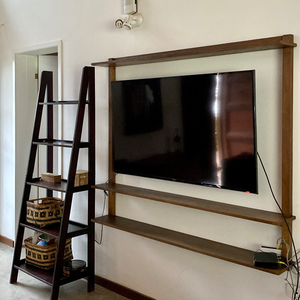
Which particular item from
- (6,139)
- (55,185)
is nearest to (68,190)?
(55,185)

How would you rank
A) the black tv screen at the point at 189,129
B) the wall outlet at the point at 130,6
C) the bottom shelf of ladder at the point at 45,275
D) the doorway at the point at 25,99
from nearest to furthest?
the black tv screen at the point at 189,129, the wall outlet at the point at 130,6, the bottom shelf of ladder at the point at 45,275, the doorway at the point at 25,99

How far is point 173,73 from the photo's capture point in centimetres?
246

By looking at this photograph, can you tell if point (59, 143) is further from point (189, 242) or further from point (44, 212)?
point (189, 242)

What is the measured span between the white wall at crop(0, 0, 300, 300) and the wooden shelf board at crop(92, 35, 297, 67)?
0.21 feet

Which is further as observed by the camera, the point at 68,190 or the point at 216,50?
the point at 68,190

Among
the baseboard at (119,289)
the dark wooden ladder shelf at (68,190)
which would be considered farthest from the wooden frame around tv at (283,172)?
the baseboard at (119,289)

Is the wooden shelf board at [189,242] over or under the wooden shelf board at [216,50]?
under

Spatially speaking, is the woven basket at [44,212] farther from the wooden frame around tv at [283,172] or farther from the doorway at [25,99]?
the doorway at [25,99]

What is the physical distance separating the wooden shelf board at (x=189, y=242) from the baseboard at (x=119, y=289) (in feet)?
1.83

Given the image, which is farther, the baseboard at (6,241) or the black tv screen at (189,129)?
the baseboard at (6,241)

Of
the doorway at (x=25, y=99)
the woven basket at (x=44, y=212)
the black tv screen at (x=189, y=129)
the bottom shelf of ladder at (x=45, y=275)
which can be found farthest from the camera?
the doorway at (x=25, y=99)

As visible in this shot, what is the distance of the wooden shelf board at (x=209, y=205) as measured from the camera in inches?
77.0

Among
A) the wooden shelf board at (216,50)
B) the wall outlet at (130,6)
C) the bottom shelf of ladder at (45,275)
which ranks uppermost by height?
the wall outlet at (130,6)

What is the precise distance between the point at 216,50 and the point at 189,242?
117cm
